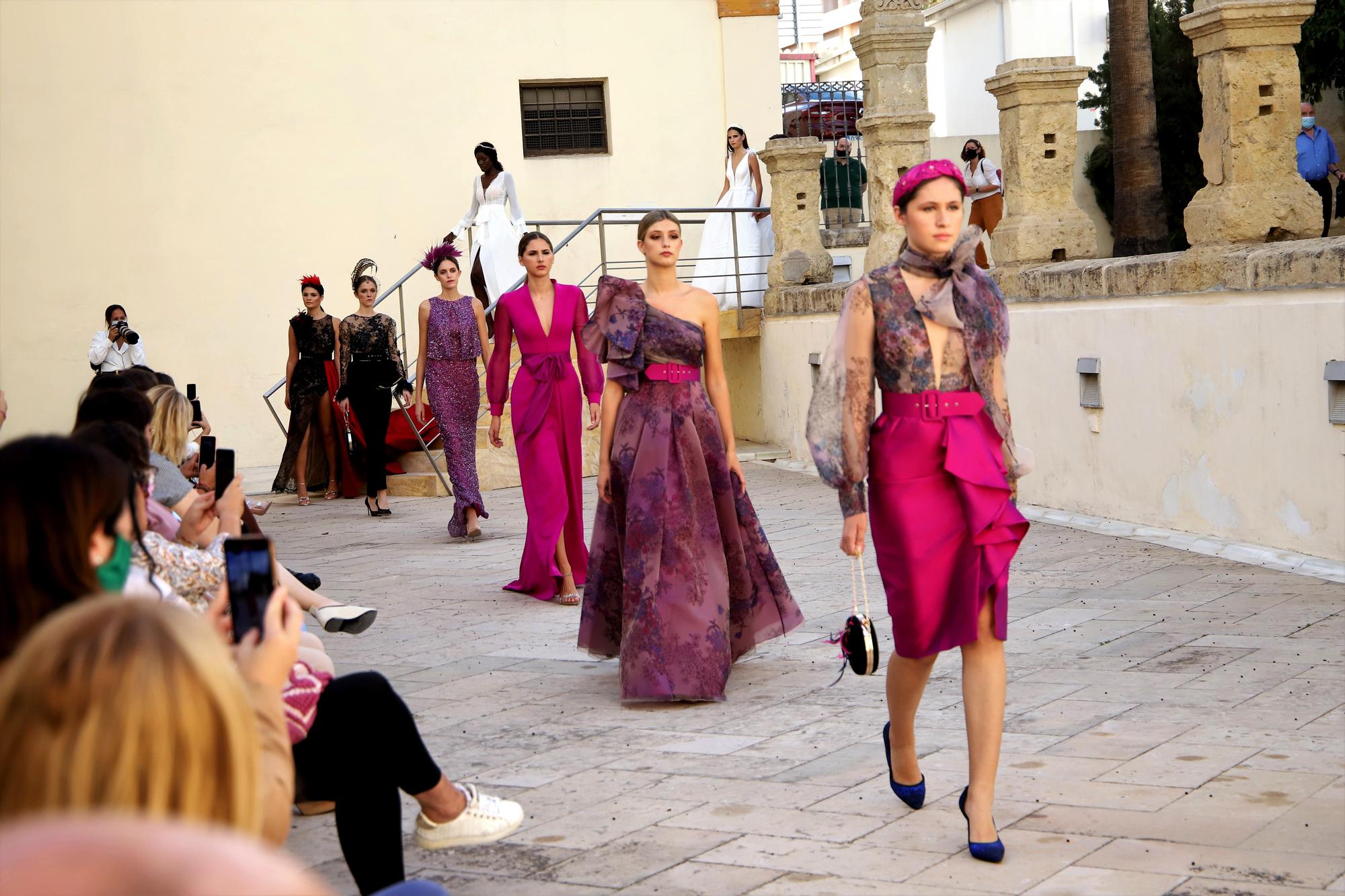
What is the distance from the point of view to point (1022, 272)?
1127cm

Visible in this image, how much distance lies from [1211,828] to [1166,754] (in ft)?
2.37

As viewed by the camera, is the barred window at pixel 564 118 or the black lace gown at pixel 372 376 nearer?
the black lace gown at pixel 372 376

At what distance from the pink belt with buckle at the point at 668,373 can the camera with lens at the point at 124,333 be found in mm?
9157

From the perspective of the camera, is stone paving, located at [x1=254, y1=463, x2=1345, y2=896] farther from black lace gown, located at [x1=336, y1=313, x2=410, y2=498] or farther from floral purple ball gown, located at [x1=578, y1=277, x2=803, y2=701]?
black lace gown, located at [x1=336, y1=313, x2=410, y2=498]

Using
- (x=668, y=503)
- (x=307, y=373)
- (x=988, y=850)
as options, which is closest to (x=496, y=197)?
(x=307, y=373)

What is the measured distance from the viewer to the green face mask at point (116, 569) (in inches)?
109

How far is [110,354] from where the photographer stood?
49.9ft

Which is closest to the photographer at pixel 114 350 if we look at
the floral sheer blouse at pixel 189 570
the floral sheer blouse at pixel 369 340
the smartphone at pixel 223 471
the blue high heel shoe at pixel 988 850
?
the floral sheer blouse at pixel 369 340

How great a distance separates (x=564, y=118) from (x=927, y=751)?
15.4 metres

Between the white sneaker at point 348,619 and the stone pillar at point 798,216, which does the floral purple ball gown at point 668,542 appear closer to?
the white sneaker at point 348,619

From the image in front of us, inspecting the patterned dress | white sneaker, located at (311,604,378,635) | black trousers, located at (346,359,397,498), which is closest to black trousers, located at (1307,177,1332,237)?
black trousers, located at (346,359,397,498)

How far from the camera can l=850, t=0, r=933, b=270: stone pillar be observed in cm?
1338

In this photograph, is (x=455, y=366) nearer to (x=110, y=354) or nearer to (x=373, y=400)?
(x=373, y=400)

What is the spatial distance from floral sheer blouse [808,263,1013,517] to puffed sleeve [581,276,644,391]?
1926 millimetres
